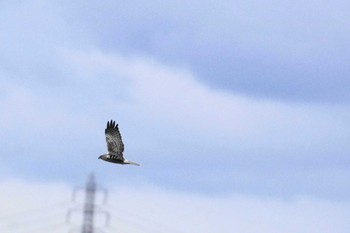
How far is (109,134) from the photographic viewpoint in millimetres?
46031

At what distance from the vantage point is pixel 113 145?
4434 cm

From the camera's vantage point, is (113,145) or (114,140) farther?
(114,140)

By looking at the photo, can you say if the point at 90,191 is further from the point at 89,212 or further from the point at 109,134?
the point at 109,134

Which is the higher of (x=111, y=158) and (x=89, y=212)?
(x=111, y=158)

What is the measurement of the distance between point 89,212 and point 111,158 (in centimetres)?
557

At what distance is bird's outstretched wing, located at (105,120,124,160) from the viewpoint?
144 feet

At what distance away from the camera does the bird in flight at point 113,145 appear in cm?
4322

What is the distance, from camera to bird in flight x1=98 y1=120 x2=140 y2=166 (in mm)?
43219

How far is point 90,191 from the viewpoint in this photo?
46156 millimetres

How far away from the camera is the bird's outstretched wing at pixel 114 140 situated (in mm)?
43881

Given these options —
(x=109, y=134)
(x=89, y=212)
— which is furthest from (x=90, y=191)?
(x=109, y=134)

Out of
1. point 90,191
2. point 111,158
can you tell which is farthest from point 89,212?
point 111,158

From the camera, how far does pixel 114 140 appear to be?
45250mm

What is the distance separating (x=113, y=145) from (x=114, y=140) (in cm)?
97
